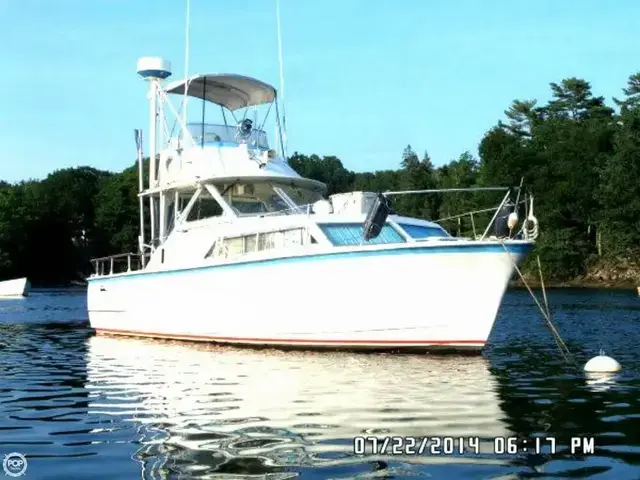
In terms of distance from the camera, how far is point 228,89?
23.4m

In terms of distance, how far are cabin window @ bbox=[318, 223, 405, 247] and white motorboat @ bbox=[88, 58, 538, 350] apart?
34 millimetres

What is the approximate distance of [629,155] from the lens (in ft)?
214

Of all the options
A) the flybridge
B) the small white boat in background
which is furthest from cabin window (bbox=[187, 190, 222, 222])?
the small white boat in background

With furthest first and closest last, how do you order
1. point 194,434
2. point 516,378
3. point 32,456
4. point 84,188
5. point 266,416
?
point 84,188 < point 516,378 < point 266,416 < point 194,434 < point 32,456

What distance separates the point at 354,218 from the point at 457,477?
10623 mm

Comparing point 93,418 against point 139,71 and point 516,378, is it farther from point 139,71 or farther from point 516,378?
Answer: point 139,71

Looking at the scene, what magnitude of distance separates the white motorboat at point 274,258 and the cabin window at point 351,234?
0.03 meters

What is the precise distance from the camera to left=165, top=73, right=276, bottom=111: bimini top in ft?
73.7

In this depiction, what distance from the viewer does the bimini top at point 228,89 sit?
73.7 feet

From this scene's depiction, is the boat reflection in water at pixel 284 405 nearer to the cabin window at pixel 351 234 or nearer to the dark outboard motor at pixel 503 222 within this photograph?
the cabin window at pixel 351 234

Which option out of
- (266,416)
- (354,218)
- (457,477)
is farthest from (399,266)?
(457,477)

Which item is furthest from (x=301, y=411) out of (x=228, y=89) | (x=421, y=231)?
(x=228, y=89)

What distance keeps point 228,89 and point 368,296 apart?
32.3 feet

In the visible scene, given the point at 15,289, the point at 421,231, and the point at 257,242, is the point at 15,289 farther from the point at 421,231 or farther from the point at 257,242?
the point at 421,231
